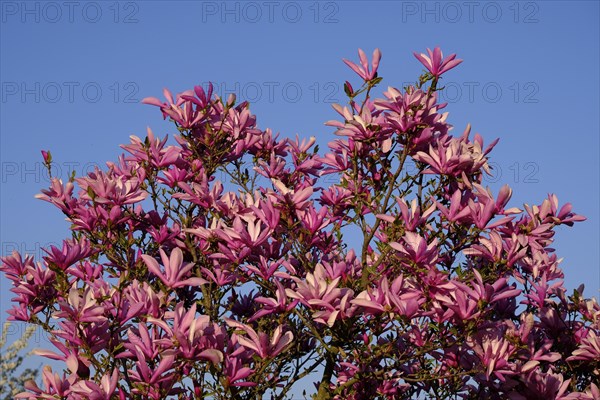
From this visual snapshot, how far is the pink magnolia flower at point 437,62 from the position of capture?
604 centimetres

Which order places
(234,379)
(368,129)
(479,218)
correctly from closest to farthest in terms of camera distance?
(234,379) → (479,218) → (368,129)

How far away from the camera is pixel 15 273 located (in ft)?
21.3

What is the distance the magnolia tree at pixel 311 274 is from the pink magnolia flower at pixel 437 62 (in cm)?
2

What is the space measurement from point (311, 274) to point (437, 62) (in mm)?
2116

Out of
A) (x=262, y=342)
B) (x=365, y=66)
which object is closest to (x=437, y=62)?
(x=365, y=66)

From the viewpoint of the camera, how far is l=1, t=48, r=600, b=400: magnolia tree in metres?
5.18

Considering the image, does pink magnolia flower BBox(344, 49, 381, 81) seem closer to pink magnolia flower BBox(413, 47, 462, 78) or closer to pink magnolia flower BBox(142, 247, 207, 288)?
pink magnolia flower BBox(413, 47, 462, 78)

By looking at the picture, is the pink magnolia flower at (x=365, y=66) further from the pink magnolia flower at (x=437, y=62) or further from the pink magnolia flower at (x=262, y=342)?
the pink magnolia flower at (x=262, y=342)

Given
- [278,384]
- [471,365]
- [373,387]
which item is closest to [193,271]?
[278,384]

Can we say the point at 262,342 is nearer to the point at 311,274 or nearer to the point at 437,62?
the point at 311,274

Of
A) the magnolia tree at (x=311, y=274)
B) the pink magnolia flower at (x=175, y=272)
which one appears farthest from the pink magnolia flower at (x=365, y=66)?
the pink magnolia flower at (x=175, y=272)

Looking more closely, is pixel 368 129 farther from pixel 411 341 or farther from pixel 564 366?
pixel 564 366

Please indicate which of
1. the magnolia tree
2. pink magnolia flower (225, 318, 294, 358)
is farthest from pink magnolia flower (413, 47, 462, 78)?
pink magnolia flower (225, 318, 294, 358)

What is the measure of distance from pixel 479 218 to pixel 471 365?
4.07 feet
